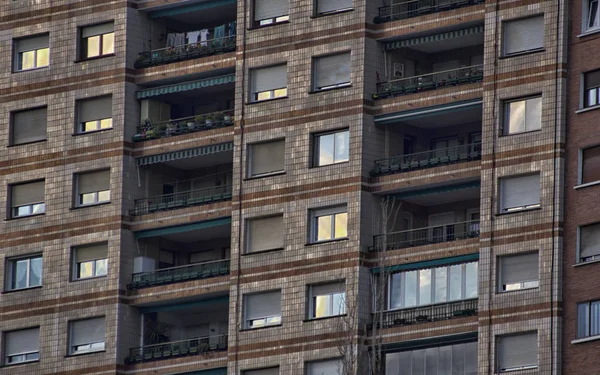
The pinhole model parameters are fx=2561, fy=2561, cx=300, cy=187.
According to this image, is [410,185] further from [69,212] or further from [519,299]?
[69,212]

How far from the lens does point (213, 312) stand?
112 meters

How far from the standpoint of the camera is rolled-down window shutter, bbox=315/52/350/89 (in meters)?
108

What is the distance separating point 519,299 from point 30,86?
2713 cm

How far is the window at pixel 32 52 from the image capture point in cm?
11594

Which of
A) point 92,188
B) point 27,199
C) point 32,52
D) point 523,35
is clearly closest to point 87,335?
point 92,188

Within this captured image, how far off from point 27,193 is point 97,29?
7.99 m

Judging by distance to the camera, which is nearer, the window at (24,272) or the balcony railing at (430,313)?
the balcony railing at (430,313)

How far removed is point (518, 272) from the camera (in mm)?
101562

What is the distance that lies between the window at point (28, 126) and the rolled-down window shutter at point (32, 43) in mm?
3010

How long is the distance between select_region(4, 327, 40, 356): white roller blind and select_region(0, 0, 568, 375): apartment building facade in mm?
90

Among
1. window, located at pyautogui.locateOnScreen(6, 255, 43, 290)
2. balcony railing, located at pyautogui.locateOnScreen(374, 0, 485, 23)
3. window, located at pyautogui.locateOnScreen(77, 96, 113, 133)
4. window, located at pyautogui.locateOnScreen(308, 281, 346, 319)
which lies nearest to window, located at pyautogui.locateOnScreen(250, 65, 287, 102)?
balcony railing, located at pyautogui.locateOnScreen(374, 0, 485, 23)

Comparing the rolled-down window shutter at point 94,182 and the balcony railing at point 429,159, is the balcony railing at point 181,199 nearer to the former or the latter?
the rolled-down window shutter at point 94,182

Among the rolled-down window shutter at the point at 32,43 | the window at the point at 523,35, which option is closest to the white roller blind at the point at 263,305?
the window at the point at 523,35

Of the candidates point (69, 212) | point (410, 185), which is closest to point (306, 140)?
point (410, 185)
